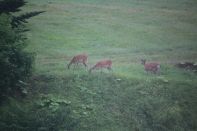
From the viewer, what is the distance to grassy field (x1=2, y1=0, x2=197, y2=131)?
1218cm

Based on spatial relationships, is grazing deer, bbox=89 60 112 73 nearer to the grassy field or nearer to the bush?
the grassy field

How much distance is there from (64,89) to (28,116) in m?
1.56

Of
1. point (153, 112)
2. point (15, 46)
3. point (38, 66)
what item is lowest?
point (153, 112)

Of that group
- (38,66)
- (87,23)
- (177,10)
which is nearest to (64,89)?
(38,66)

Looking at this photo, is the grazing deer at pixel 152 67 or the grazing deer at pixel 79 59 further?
the grazing deer at pixel 152 67

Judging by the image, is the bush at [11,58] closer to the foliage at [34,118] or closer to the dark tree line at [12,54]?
the dark tree line at [12,54]

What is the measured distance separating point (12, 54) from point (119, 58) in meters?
3.77

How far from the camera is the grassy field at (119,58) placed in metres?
12.2

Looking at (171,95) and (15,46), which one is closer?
(15,46)

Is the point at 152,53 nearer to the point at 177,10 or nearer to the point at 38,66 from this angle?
the point at 177,10

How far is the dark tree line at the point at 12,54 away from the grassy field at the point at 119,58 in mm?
731

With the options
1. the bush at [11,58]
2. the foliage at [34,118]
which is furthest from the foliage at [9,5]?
the foliage at [34,118]

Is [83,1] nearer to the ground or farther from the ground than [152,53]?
farther from the ground

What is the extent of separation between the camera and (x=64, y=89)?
12.4 meters
